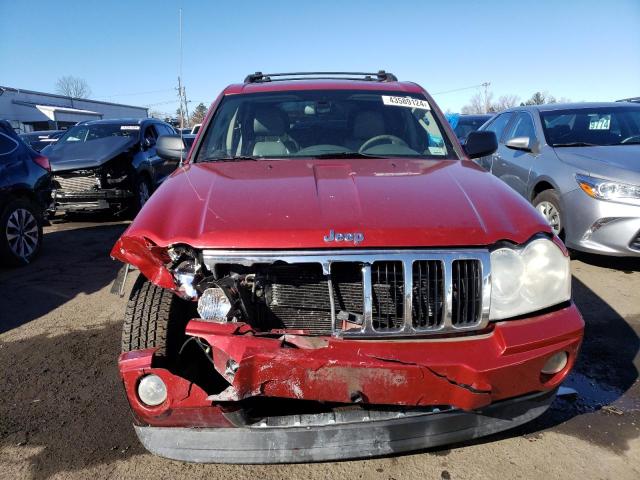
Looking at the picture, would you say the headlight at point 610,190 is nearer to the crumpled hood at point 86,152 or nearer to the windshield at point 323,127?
the windshield at point 323,127

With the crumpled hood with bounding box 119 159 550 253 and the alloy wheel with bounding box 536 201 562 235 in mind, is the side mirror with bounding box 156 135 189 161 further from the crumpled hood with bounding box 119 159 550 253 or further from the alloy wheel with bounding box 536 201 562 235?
the alloy wheel with bounding box 536 201 562 235

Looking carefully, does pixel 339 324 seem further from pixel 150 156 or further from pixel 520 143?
pixel 150 156

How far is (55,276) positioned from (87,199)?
10.1 feet

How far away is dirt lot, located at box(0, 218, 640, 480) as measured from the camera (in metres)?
2.30

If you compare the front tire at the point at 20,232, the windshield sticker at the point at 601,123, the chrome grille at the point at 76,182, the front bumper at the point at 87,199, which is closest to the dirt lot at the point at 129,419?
the front tire at the point at 20,232

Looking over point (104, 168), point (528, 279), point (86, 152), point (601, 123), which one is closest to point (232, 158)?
point (528, 279)

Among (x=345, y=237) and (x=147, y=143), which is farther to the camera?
(x=147, y=143)

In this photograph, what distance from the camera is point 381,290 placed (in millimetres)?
2006

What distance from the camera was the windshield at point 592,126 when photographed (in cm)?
574

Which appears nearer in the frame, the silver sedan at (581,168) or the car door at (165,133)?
the silver sedan at (581,168)

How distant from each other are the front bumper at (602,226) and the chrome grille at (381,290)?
3.41 m

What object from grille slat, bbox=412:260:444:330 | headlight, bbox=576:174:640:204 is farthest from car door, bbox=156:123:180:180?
grille slat, bbox=412:260:444:330

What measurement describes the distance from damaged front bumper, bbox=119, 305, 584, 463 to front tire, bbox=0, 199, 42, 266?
4782 mm

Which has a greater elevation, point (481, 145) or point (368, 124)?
point (368, 124)
